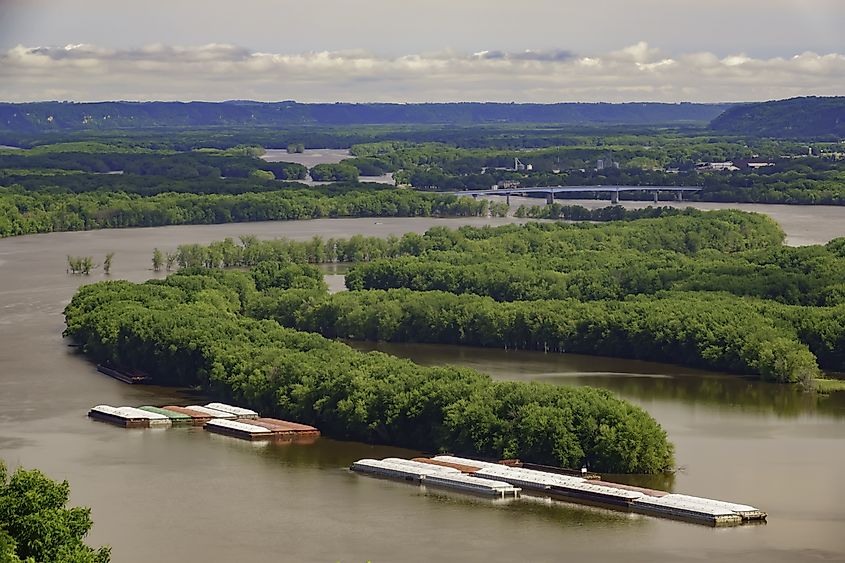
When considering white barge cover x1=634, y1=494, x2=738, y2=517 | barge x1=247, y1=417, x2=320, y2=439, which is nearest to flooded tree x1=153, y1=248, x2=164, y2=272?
barge x1=247, y1=417, x2=320, y2=439

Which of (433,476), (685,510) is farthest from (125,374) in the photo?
(685,510)

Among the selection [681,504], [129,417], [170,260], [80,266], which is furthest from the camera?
[170,260]

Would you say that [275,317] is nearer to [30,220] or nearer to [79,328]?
[79,328]

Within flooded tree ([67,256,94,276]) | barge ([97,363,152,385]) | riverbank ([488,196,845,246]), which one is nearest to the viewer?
barge ([97,363,152,385])

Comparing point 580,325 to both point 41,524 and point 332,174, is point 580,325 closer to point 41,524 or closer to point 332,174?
point 41,524

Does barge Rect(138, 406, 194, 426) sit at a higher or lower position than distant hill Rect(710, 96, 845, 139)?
lower

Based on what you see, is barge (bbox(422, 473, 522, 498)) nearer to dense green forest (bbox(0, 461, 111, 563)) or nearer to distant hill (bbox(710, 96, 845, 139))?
dense green forest (bbox(0, 461, 111, 563))
